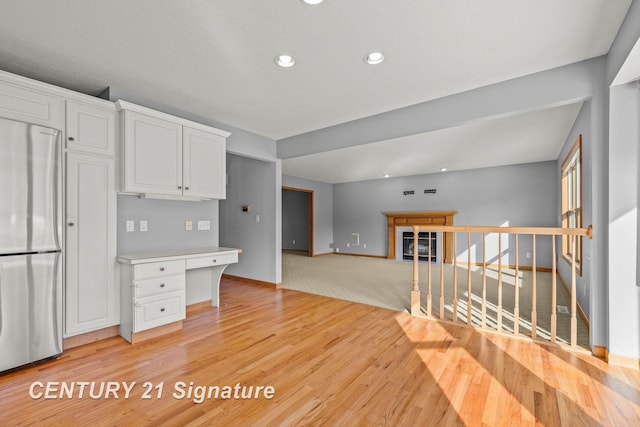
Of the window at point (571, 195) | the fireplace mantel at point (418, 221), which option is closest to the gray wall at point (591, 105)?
the window at point (571, 195)

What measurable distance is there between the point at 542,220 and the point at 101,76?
766 cm

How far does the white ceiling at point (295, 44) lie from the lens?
183 cm

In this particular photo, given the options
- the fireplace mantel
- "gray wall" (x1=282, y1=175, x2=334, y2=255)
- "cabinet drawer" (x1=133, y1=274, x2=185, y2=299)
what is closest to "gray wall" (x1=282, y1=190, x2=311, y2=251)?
"gray wall" (x1=282, y1=175, x2=334, y2=255)

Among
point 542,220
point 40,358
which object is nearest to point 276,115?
point 40,358

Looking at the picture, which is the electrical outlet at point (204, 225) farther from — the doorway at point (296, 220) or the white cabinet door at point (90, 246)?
the doorway at point (296, 220)

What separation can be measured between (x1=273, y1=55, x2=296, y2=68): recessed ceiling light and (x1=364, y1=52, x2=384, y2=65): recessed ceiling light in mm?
590

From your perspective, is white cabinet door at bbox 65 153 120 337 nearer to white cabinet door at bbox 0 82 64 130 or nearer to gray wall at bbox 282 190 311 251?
white cabinet door at bbox 0 82 64 130

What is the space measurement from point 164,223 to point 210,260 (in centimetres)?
68

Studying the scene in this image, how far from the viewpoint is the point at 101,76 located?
267cm

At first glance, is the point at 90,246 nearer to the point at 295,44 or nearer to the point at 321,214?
the point at 295,44

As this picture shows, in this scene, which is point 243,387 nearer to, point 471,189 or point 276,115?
point 276,115

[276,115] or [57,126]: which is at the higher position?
[276,115]

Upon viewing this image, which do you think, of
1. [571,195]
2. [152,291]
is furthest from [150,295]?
[571,195]

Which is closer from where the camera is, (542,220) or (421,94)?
(421,94)
